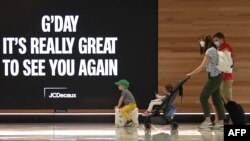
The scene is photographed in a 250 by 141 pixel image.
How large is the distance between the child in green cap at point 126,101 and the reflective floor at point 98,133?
275mm

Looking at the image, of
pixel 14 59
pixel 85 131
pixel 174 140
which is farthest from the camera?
pixel 14 59

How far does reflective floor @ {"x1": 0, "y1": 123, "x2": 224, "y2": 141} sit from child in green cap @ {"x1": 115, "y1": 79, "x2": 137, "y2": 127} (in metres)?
0.27

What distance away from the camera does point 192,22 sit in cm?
1351

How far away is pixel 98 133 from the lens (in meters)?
11.2

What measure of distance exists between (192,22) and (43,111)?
10.8ft

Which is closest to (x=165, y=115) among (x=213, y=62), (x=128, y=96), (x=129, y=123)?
(x=129, y=123)

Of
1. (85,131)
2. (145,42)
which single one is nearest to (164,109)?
(85,131)

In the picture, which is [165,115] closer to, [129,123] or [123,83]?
[129,123]

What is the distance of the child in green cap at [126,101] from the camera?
40.8 ft

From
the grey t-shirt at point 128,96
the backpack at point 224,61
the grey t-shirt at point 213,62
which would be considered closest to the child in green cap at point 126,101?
the grey t-shirt at point 128,96

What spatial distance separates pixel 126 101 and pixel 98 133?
4.91 feet

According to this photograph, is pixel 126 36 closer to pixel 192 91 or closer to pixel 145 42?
pixel 145 42

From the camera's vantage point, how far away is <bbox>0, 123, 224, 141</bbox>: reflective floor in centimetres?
1027

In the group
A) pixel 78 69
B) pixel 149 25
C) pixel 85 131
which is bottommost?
pixel 85 131
